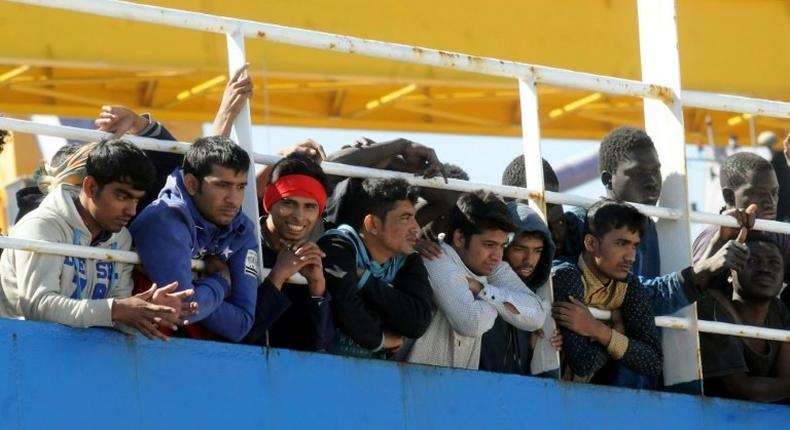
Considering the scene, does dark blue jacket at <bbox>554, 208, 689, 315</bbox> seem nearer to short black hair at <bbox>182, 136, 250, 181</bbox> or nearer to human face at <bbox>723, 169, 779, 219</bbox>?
human face at <bbox>723, 169, 779, 219</bbox>

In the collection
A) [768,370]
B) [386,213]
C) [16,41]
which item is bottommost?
[768,370]

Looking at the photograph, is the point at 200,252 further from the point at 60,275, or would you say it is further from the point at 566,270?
the point at 566,270

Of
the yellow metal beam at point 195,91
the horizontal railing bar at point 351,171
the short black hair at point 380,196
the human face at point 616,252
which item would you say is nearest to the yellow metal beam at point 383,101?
the yellow metal beam at point 195,91

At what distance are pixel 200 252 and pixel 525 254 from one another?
1.46m

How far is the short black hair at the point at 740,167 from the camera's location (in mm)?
8477

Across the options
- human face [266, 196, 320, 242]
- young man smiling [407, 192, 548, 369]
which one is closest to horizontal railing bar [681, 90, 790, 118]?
young man smiling [407, 192, 548, 369]

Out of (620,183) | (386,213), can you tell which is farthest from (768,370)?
(386,213)

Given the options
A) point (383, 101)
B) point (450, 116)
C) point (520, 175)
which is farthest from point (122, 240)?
point (450, 116)

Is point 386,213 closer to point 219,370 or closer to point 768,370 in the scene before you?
point 219,370

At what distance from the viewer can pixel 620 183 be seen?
800cm

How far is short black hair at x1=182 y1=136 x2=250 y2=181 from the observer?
6332 mm

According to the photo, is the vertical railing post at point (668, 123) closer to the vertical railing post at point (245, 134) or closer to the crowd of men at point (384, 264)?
the crowd of men at point (384, 264)

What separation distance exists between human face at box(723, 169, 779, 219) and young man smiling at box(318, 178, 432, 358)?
6.89 ft

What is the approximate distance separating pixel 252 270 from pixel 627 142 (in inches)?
87.4
